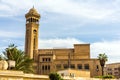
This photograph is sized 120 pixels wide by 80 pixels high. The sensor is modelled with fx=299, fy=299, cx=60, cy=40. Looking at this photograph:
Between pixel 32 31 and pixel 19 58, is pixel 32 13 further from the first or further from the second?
pixel 19 58

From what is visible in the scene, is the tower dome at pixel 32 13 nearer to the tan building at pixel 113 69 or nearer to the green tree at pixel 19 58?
the tan building at pixel 113 69

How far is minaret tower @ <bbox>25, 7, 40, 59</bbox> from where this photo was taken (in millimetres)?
106750

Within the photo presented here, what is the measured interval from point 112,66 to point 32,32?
47.9 metres

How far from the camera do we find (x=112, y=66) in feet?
456

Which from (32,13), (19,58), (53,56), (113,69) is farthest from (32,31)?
(19,58)

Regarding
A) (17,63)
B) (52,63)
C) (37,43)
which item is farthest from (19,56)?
(37,43)

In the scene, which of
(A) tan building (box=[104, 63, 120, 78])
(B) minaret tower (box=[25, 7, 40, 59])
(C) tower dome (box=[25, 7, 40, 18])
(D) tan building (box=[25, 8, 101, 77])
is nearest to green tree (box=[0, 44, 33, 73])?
(D) tan building (box=[25, 8, 101, 77])

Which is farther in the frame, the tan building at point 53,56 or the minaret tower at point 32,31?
the minaret tower at point 32,31

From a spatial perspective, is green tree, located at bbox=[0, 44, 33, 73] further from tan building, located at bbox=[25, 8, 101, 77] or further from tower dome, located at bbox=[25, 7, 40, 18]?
tower dome, located at bbox=[25, 7, 40, 18]

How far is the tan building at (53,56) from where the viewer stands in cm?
10043

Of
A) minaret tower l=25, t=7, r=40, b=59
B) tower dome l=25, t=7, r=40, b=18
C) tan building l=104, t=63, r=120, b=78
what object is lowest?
tan building l=104, t=63, r=120, b=78

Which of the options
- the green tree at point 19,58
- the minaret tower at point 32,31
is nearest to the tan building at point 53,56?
the minaret tower at point 32,31

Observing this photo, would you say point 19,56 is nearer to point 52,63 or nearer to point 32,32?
point 52,63

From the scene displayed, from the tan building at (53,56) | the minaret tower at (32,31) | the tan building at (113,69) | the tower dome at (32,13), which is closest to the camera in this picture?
the tan building at (53,56)
